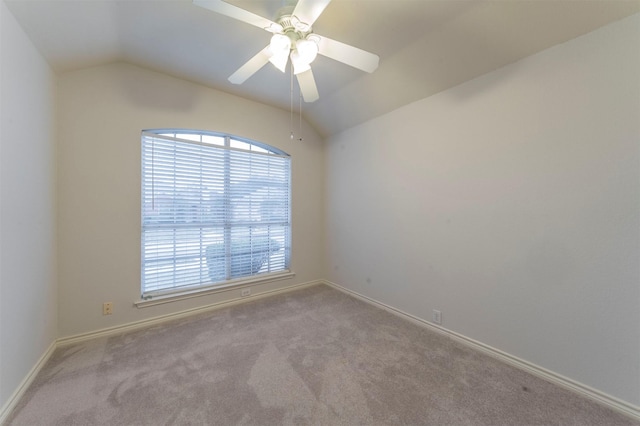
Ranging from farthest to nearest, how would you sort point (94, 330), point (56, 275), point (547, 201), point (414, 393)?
1. point (94, 330)
2. point (56, 275)
3. point (547, 201)
4. point (414, 393)

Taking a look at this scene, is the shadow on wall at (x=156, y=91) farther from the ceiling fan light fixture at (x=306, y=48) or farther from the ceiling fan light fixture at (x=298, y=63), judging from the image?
the ceiling fan light fixture at (x=306, y=48)

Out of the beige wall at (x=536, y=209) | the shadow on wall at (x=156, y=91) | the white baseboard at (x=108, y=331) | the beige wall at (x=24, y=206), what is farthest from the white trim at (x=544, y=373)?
the shadow on wall at (x=156, y=91)

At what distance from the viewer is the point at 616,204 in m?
1.44

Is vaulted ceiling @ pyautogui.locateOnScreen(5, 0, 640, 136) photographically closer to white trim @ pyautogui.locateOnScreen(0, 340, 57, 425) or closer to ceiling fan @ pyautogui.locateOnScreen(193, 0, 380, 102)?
ceiling fan @ pyautogui.locateOnScreen(193, 0, 380, 102)

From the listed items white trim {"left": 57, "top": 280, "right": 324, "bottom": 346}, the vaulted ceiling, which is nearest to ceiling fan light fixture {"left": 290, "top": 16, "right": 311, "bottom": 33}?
the vaulted ceiling

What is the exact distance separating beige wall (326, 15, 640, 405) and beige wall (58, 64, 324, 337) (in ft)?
8.14

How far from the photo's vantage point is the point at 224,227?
295 centimetres

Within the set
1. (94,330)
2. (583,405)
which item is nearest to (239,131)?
(94,330)

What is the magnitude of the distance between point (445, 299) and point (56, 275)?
11.6 ft

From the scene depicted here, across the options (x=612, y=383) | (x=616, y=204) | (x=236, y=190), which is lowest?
(x=612, y=383)

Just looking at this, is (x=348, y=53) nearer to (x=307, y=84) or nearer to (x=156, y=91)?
(x=307, y=84)

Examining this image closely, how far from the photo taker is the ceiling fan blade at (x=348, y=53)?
1.42 m

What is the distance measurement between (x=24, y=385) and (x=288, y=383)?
173cm

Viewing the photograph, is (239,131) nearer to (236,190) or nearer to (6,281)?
(236,190)
